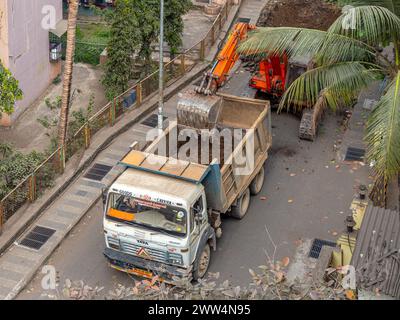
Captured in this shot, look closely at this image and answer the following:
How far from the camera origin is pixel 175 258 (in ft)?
55.5

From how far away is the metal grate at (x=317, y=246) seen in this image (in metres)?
19.1

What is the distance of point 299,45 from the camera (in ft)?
55.3

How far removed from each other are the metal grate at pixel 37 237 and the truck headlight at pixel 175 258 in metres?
4.41

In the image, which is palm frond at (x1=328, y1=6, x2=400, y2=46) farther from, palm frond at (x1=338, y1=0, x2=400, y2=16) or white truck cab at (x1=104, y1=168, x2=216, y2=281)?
white truck cab at (x1=104, y1=168, x2=216, y2=281)

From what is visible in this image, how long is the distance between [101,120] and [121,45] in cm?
308

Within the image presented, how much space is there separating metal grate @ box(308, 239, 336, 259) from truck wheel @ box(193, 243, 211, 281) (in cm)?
282

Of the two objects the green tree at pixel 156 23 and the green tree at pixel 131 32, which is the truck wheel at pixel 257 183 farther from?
the green tree at pixel 156 23

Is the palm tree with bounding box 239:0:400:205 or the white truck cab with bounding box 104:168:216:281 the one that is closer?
the palm tree with bounding box 239:0:400:205

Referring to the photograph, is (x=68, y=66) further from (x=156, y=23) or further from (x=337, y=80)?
(x=337, y=80)

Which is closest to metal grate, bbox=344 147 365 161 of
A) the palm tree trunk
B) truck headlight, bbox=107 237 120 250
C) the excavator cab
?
the excavator cab

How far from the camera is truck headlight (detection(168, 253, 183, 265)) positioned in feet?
55.3

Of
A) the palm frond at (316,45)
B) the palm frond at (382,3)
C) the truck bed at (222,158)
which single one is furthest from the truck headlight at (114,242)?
the palm frond at (382,3)
